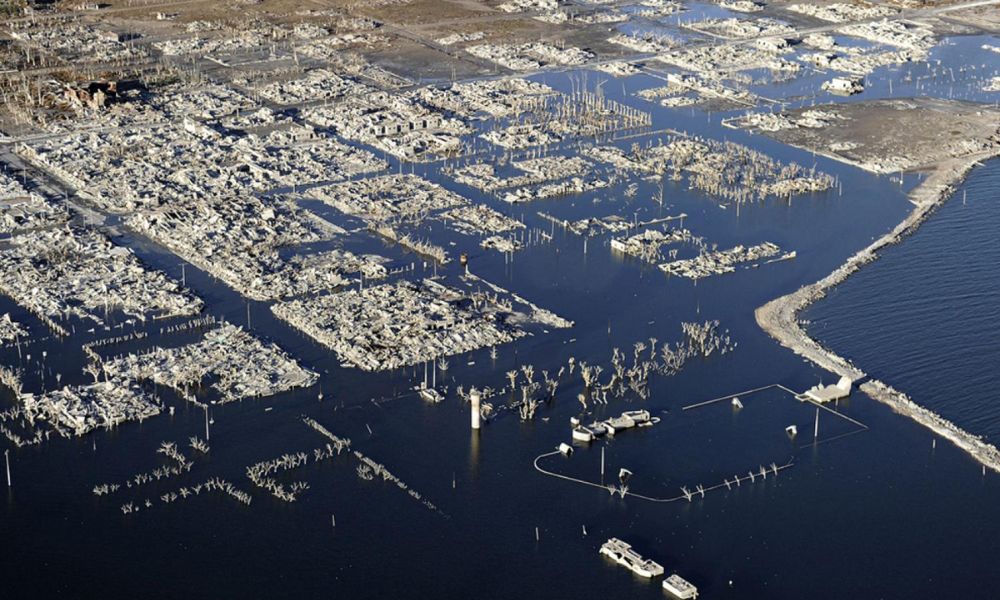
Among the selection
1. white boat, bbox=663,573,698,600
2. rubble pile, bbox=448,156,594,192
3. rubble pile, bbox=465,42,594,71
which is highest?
rubble pile, bbox=465,42,594,71

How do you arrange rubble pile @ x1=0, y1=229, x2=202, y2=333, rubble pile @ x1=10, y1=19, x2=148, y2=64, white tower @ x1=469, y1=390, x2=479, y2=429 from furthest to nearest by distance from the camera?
1. rubble pile @ x1=10, y1=19, x2=148, y2=64
2. rubble pile @ x1=0, y1=229, x2=202, y2=333
3. white tower @ x1=469, y1=390, x2=479, y2=429

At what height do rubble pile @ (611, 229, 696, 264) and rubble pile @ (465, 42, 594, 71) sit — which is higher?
rubble pile @ (465, 42, 594, 71)

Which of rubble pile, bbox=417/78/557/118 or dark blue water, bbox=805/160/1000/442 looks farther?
rubble pile, bbox=417/78/557/118

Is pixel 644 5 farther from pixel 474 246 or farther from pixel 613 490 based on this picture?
pixel 613 490

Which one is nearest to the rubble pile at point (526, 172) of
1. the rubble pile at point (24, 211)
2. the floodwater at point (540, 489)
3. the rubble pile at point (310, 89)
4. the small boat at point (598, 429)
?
the floodwater at point (540, 489)

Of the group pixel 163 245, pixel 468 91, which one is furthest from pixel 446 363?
pixel 468 91

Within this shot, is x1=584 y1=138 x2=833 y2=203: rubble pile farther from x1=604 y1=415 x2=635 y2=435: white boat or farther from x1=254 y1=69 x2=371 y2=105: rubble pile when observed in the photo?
x1=604 y1=415 x2=635 y2=435: white boat

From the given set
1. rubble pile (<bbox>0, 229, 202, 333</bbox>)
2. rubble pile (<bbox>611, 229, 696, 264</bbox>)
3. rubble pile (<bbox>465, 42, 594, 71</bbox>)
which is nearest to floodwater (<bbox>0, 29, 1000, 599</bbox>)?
rubble pile (<bbox>0, 229, 202, 333</bbox>)
